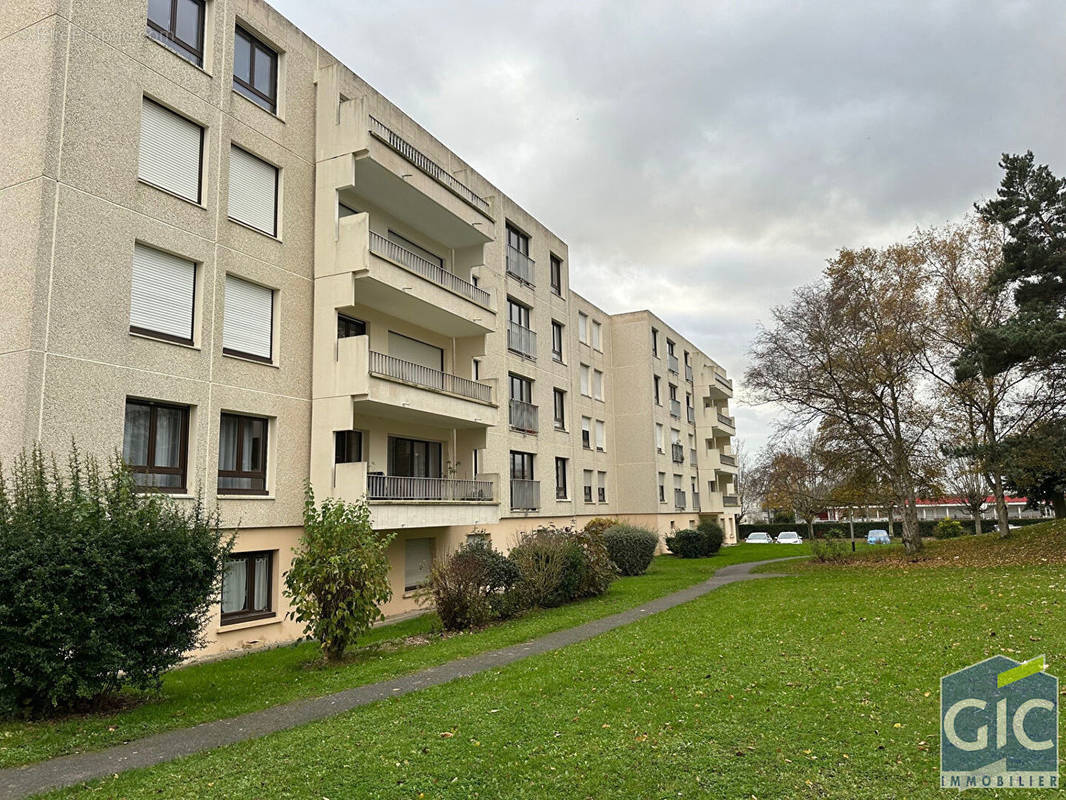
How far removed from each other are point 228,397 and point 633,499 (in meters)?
27.3

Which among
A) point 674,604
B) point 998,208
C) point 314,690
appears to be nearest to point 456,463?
point 674,604

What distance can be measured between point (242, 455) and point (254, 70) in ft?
29.6

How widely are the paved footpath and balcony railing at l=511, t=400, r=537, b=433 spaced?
47.4 feet

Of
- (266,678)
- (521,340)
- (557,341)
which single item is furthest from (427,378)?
(557,341)

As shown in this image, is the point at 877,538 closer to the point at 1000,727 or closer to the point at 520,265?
the point at 520,265

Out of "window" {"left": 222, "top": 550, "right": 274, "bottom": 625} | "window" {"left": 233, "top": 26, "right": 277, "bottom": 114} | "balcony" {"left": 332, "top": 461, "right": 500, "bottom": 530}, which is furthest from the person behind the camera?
"balcony" {"left": 332, "top": 461, "right": 500, "bottom": 530}

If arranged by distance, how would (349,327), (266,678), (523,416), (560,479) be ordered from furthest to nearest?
(560,479) < (523,416) < (349,327) < (266,678)

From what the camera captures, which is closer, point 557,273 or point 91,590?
point 91,590

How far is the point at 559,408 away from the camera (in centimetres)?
3250

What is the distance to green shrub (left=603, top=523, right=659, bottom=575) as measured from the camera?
2623 centimetres

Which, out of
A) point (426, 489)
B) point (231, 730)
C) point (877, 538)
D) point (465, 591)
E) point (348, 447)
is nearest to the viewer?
point (231, 730)

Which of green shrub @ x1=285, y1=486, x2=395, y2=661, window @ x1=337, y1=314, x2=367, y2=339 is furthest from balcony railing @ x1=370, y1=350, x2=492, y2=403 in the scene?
green shrub @ x1=285, y1=486, x2=395, y2=661

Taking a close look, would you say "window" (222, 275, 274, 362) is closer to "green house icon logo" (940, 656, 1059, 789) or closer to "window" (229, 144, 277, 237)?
"window" (229, 144, 277, 237)

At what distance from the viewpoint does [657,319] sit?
139 ft
